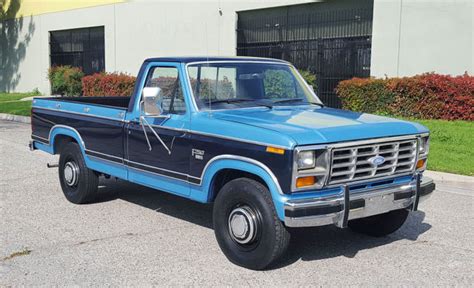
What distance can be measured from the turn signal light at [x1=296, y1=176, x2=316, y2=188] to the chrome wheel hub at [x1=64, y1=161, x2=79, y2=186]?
3.72 m

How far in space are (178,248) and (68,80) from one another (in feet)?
72.4

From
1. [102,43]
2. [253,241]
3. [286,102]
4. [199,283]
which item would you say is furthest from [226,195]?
[102,43]

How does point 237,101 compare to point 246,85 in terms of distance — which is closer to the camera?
point 237,101

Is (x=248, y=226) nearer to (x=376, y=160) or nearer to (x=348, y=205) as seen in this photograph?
(x=348, y=205)

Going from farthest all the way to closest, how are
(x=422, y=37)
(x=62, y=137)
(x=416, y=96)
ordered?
1. (x=422, y=37)
2. (x=416, y=96)
3. (x=62, y=137)

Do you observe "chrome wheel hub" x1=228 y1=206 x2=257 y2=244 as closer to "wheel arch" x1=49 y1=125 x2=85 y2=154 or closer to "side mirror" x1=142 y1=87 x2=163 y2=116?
"side mirror" x1=142 y1=87 x2=163 y2=116

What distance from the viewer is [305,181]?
4.60 metres

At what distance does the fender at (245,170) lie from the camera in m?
4.60

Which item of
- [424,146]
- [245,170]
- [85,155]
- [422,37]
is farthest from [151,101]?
[422,37]

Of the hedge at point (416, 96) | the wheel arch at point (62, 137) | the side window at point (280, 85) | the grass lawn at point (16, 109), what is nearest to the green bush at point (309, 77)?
the hedge at point (416, 96)

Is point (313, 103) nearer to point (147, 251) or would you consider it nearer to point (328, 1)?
point (147, 251)

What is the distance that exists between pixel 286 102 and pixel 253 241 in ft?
6.03

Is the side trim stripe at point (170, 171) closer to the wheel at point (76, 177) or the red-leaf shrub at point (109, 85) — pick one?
the wheel at point (76, 177)

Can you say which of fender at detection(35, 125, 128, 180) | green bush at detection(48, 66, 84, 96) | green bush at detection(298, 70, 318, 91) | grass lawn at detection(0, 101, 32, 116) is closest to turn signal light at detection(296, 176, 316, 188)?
fender at detection(35, 125, 128, 180)
